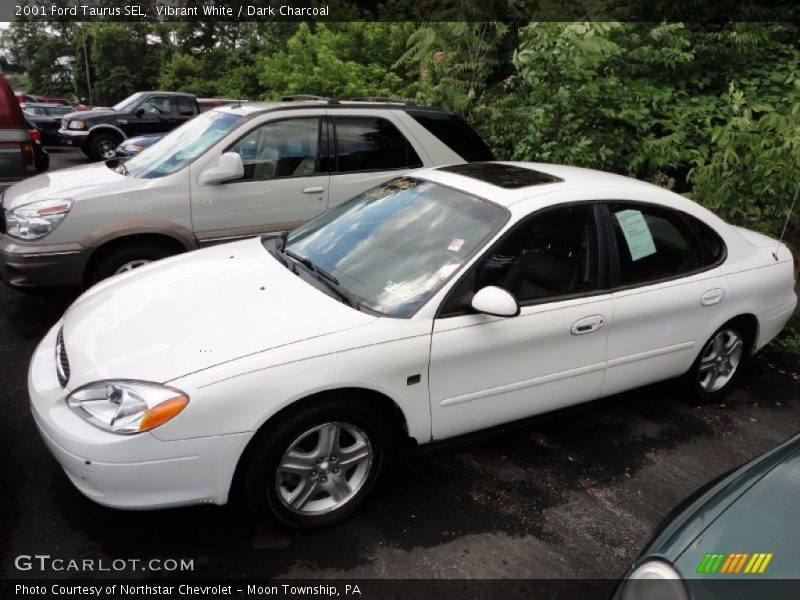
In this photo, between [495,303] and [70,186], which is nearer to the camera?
[495,303]

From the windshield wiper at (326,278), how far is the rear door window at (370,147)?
223 cm

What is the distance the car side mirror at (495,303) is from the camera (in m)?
2.76

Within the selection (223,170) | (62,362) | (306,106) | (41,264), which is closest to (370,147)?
(306,106)

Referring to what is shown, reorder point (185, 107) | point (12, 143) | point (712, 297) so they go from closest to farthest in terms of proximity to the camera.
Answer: point (712, 297), point (12, 143), point (185, 107)

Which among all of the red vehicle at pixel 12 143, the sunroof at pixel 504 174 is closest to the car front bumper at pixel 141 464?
the sunroof at pixel 504 174

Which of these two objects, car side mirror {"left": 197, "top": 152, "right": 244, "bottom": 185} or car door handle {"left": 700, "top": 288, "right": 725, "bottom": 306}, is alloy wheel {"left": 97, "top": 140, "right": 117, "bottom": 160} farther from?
car door handle {"left": 700, "top": 288, "right": 725, "bottom": 306}

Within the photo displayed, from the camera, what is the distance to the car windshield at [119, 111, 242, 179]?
16.7 feet

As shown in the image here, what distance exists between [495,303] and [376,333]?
55 cm

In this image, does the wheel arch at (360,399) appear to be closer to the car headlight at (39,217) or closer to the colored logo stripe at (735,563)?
the colored logo stripe at (735,563)

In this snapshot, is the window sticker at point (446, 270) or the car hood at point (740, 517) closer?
the car hood at point (740, 517)

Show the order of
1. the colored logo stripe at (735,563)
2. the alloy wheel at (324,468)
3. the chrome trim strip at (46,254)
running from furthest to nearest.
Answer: the chrome trim strip at (46,254) < the alloy wheel at (324,468) < the colored logo stripe at (735,563)

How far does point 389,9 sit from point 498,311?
43.0 ft

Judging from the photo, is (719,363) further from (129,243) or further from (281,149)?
(129,243)

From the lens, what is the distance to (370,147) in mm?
5645
